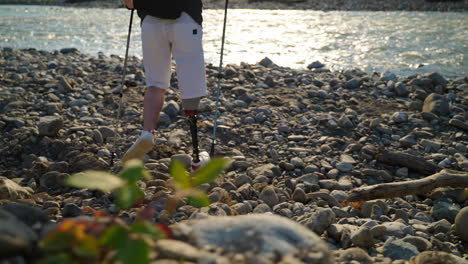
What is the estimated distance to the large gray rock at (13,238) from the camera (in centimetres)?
130

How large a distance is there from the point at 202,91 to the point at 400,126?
3301mm

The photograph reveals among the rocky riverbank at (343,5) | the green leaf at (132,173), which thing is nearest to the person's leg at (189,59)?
the green leaf at (132,173)

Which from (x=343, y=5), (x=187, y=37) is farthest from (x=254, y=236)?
(x=343, y=5)

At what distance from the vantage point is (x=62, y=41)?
50.8 ft

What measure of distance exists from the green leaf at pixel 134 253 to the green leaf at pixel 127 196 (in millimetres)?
99

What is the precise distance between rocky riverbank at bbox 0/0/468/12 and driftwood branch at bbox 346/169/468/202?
77.3ft

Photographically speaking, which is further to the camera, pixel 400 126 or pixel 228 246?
pixel 400 126

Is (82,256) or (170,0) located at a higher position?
(170,0)

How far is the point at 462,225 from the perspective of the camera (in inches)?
140

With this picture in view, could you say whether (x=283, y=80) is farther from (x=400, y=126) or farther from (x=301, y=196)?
(x=301, y=196)

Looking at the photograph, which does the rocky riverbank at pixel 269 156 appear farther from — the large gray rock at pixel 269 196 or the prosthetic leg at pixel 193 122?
the prosthetic leg at pixel 193 122

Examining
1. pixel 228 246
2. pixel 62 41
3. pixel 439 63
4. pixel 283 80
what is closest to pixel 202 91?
pixel 228 246

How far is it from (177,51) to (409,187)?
100 inches

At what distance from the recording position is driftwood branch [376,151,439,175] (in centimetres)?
505
